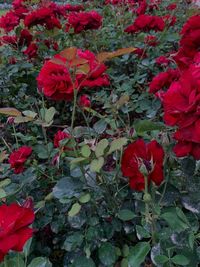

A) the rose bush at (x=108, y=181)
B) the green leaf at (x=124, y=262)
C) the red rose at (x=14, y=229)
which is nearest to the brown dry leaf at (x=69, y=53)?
the rose bush at (x=108, y=181)

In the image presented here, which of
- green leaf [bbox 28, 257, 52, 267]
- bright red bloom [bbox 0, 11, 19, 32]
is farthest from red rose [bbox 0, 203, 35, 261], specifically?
bright red bloom [bbox 0, 11, 19, 32]

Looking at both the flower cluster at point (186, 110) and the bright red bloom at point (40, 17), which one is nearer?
the flower cluster at point (186, 110)

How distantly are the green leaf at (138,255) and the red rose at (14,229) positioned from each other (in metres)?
0.27

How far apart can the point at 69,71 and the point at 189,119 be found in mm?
308

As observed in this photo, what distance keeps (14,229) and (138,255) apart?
1.02 ft

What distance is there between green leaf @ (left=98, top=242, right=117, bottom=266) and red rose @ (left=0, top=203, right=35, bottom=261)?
1.27 ft

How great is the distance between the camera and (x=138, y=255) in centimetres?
A: 103

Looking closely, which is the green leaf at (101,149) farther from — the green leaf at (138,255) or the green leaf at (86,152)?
the green leaf at (138,255)

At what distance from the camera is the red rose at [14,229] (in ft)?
2.60

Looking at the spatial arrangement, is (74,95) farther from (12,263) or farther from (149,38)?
(149,38)

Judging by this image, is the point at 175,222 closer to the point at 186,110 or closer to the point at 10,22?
the point at 186,110

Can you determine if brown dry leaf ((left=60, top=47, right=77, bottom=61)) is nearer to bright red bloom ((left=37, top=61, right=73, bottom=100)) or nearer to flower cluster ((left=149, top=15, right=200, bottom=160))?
bright red bloom ((left=37, top=61, right=73, bottom=100))

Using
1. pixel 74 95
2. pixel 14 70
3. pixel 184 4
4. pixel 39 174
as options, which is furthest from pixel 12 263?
pixel 184 4

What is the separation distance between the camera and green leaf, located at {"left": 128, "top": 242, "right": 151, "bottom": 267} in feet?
3.34
